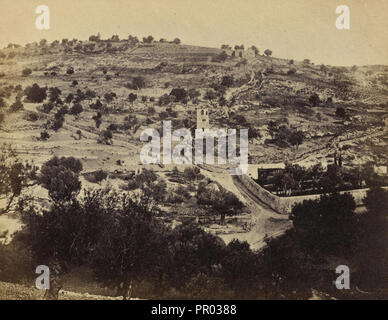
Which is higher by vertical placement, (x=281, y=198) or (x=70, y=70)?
(x=70, y=70)

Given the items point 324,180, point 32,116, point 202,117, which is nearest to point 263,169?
point 324,180

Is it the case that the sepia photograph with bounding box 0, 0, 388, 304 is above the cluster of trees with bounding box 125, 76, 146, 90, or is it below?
below

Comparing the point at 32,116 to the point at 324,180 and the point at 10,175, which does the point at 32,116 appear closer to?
the point at 10,175

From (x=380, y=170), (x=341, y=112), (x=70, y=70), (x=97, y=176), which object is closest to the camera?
(x=380, y=170)

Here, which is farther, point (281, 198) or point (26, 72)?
point (26, 72)

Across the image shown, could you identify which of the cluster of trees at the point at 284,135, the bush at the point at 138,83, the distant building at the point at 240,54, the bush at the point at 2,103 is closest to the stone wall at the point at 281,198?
the cluster of trees at the point at 284,135

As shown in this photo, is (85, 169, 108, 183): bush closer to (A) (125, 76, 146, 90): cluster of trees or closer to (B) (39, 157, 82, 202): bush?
(B) (39, 157, 82, 202): bush

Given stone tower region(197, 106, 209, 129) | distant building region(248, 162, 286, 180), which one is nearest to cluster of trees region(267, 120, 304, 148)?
distant building region(248, 162, 286, 180)
